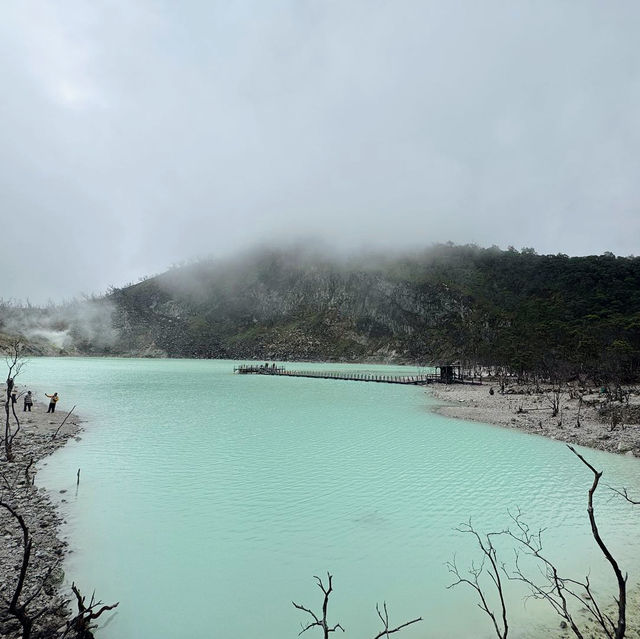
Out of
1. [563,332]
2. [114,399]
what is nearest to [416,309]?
Result: [563,332]

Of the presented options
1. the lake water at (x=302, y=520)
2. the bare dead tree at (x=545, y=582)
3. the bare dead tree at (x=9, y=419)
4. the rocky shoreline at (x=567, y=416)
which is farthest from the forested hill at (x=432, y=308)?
the bare dead tree at (x=9, y=419)

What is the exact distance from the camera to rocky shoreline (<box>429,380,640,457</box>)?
80.8 feet

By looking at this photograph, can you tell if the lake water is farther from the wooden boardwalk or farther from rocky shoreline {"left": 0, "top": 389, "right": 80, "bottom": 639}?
the wooden boardwalk

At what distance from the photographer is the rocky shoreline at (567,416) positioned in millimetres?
24622

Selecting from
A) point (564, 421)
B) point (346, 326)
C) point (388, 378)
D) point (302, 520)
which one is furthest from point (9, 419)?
point (346, 326)

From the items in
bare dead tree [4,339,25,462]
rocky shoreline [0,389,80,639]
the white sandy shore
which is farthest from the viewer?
bare dead tree [4,339,25,462]

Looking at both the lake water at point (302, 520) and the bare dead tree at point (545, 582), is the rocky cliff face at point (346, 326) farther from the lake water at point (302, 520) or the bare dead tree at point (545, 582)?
the bare dead tree at point (545, 582)

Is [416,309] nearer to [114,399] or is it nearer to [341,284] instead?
[341,284]

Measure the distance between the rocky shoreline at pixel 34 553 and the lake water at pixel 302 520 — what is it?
0.51 m

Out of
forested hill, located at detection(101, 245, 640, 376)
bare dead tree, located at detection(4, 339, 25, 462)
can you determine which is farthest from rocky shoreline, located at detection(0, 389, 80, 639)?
forested hill, located at detection(101, 245, 640, 376)

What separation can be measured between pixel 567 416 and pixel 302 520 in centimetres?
2679

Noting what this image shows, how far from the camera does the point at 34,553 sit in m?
10.4

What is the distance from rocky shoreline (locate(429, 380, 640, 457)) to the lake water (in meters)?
1.82

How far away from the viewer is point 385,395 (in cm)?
5522
